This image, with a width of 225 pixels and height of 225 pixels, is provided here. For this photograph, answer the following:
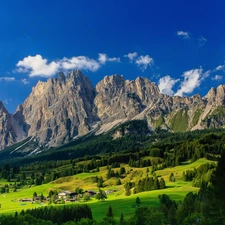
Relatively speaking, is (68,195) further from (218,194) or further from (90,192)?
(218,194)

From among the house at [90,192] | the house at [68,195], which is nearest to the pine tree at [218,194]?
the house at [68,195]

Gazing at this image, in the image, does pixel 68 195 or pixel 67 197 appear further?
pixel 68 195

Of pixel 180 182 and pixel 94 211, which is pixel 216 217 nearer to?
pixel 94 211

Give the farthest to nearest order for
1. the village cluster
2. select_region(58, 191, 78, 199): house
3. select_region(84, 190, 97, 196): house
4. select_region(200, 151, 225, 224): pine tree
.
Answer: select_region(84, 190, 97, 196): house, select_region(58, 191, 78, 199): house, the village cluster, select_region(200, 151, 225, 224): pine tree

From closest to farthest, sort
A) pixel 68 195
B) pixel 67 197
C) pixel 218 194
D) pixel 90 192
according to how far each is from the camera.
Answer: pixel 218 194, pixel 67 197, pixel 68 195, pixel 90 192

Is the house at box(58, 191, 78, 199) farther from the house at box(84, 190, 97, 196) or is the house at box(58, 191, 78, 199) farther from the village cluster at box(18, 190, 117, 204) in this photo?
the house at box(84, 190, 97, 196)

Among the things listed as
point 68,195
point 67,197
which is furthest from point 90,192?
point 67,197

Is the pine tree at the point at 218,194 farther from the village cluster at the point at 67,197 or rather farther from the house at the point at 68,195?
the house at the point at 68,195

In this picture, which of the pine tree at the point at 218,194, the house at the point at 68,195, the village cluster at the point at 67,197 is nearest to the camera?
the pine tree at the point at 218,194

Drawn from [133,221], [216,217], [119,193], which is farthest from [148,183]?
[216,217]

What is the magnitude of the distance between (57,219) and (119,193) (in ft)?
197

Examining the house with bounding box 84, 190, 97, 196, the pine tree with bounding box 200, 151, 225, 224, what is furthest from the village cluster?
the pine tree with bounding box 200, 151, 225, 224

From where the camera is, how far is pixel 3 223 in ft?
314

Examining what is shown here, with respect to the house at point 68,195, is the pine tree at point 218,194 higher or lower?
higher
